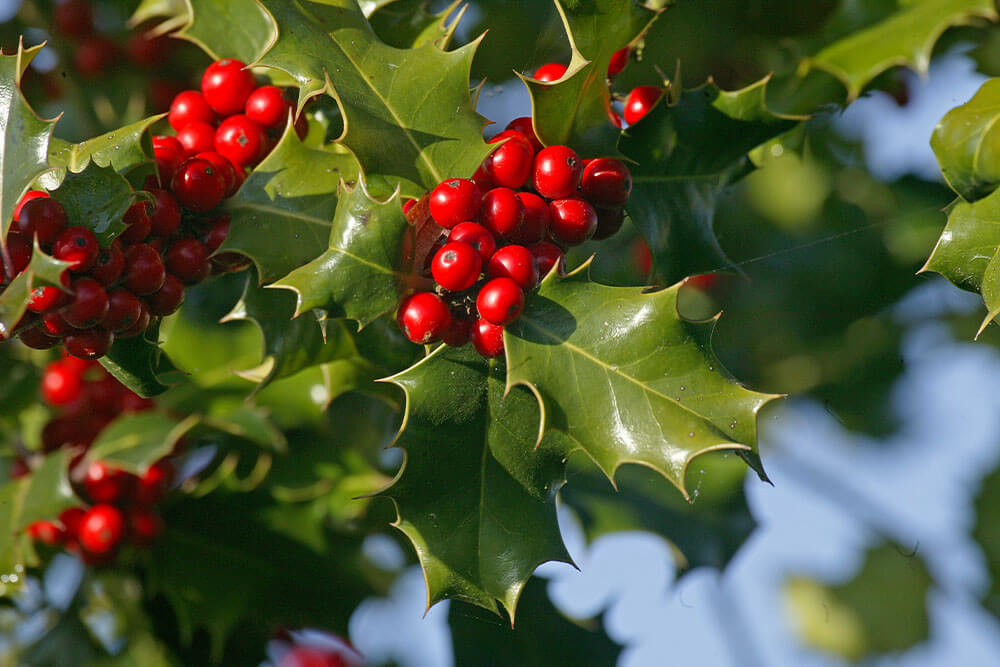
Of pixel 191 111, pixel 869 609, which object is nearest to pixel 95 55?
pixel 191 111

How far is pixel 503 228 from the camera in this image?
3.58 ft

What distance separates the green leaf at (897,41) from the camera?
1.54m

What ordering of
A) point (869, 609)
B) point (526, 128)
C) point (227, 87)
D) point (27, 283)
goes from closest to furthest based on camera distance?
point (27, 283) < point (526, 128) < point (227, 87) < point (869, 609)

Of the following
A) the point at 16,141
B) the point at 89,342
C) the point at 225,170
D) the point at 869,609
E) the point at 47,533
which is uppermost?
the point at 16,141

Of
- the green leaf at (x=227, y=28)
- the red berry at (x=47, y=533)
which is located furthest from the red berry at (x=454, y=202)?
the red berry at (x=47, y=533)

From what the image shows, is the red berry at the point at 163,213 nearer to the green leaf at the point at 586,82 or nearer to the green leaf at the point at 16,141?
the green leaf at the point at 16,141

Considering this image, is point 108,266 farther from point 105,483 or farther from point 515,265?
point 105,483

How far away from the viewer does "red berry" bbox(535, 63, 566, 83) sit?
125 centimetres

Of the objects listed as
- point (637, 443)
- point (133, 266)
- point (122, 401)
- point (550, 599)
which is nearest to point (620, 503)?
point (550, 599)

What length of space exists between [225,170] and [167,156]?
0.09 m

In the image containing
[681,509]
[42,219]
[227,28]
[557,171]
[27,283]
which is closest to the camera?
[27,283]

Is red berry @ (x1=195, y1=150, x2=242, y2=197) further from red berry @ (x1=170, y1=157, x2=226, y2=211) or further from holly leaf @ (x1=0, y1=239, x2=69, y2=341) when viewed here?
holly leaf @ (x1=0, y1=239, x2=69, y2=341)

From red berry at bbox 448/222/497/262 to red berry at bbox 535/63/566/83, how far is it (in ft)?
0.97

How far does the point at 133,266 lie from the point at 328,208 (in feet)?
0.88
